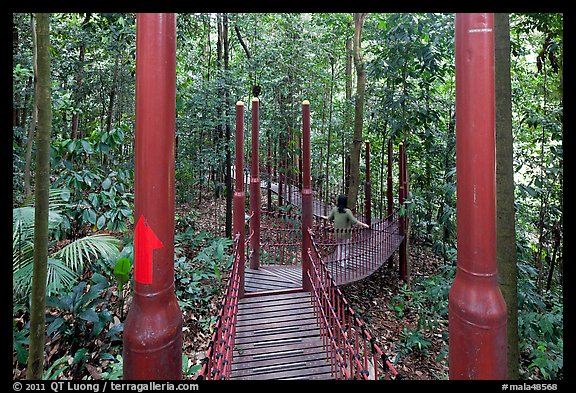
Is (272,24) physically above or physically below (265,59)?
above

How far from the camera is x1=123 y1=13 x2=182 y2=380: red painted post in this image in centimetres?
121

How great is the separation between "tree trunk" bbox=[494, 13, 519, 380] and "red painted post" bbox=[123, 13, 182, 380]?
3061 millimetres

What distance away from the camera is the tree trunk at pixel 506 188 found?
9.88ft

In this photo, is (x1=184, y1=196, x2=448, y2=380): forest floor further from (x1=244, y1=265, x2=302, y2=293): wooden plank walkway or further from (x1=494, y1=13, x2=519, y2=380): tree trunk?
(x1=494, y1=13, x2=519, y2=380): tree trunk

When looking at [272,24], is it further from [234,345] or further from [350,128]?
[234,345]

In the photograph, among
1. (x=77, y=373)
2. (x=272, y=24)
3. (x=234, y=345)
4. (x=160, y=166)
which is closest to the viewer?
(x=160, y=166)

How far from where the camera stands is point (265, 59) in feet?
30.0

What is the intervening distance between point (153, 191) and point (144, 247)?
0.74 feet

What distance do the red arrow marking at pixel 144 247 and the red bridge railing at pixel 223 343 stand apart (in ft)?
4.18
